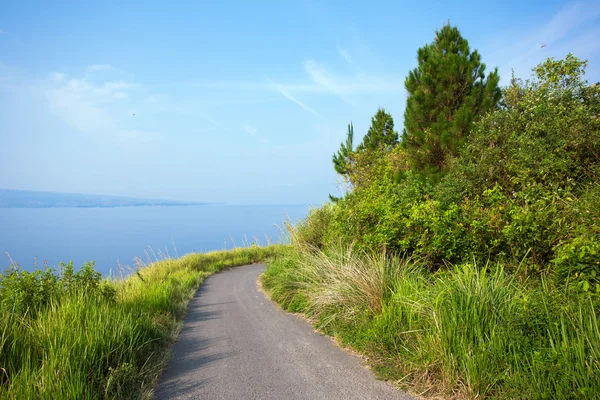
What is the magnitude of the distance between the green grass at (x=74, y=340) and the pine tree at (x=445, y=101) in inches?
296

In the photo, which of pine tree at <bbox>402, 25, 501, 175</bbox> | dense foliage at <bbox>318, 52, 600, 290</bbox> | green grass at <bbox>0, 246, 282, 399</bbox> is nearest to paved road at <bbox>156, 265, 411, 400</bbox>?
green grass at <bbox>0, 246, 282, 399</bbox>

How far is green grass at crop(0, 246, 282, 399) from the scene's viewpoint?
3.53 metres

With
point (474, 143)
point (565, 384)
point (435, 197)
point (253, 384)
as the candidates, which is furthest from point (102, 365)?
point (474, 143)

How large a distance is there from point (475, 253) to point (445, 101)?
539 centimetres

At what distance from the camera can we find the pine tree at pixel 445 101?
29.4ft

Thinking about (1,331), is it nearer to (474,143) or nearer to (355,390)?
(355,390)

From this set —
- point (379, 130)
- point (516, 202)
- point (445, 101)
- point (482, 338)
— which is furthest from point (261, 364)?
point (379, 130)

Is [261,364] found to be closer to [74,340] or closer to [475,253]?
[74,340]

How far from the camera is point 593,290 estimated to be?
3846mm

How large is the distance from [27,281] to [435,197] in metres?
7.56

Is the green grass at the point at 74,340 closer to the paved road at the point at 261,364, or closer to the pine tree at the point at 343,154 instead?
the paved road at the point at 261,364

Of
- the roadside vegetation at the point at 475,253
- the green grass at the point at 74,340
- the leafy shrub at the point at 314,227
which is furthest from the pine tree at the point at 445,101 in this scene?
the green grass at the point at 74,340

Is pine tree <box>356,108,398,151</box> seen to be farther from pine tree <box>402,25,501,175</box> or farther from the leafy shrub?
pine tree <box>402,25,501,175</box>

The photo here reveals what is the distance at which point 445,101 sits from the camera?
9.63m
